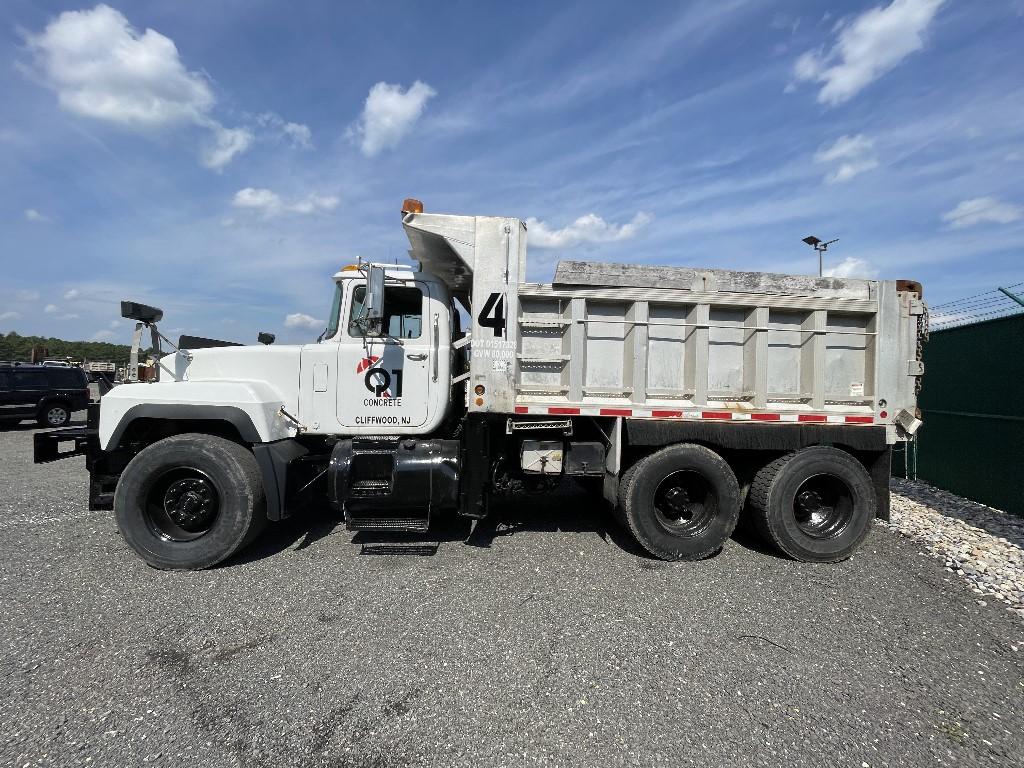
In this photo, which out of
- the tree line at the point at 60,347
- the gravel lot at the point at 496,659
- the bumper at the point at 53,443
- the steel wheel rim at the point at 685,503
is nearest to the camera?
the gravel lot at the point at 496,659

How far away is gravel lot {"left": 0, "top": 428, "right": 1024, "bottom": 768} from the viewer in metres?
2.48

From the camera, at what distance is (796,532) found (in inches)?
186

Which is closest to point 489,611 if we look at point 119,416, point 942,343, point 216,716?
point 216,716

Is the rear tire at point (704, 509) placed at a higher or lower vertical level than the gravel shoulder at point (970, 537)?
higher

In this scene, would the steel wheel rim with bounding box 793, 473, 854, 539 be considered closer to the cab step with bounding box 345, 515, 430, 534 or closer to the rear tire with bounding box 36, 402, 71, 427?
the cab step with bounding box 345, 515, 430, 534

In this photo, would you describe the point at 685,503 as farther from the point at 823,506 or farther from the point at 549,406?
the point at 549,406

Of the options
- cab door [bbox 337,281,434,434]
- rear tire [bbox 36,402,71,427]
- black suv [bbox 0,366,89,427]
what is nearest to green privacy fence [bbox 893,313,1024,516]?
cab door [bbox 337,281,434,434]

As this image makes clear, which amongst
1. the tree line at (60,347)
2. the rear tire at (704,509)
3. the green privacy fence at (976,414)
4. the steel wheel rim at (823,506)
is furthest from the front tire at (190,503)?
the tree line at (60,347)

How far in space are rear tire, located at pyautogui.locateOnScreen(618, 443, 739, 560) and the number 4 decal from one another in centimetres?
187

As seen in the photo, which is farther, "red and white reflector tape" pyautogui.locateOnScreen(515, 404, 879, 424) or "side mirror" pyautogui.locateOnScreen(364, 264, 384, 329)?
"red and white reflector tape" pyautogui.locateOnScreen(515, 404, 879, 424)

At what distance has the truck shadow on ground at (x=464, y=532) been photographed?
4.86 metres

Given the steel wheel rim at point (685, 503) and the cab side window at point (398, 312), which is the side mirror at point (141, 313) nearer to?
the cab side window at point (398, 312)

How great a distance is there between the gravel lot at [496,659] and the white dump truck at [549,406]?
52 centimetres

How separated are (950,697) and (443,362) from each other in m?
4.42
